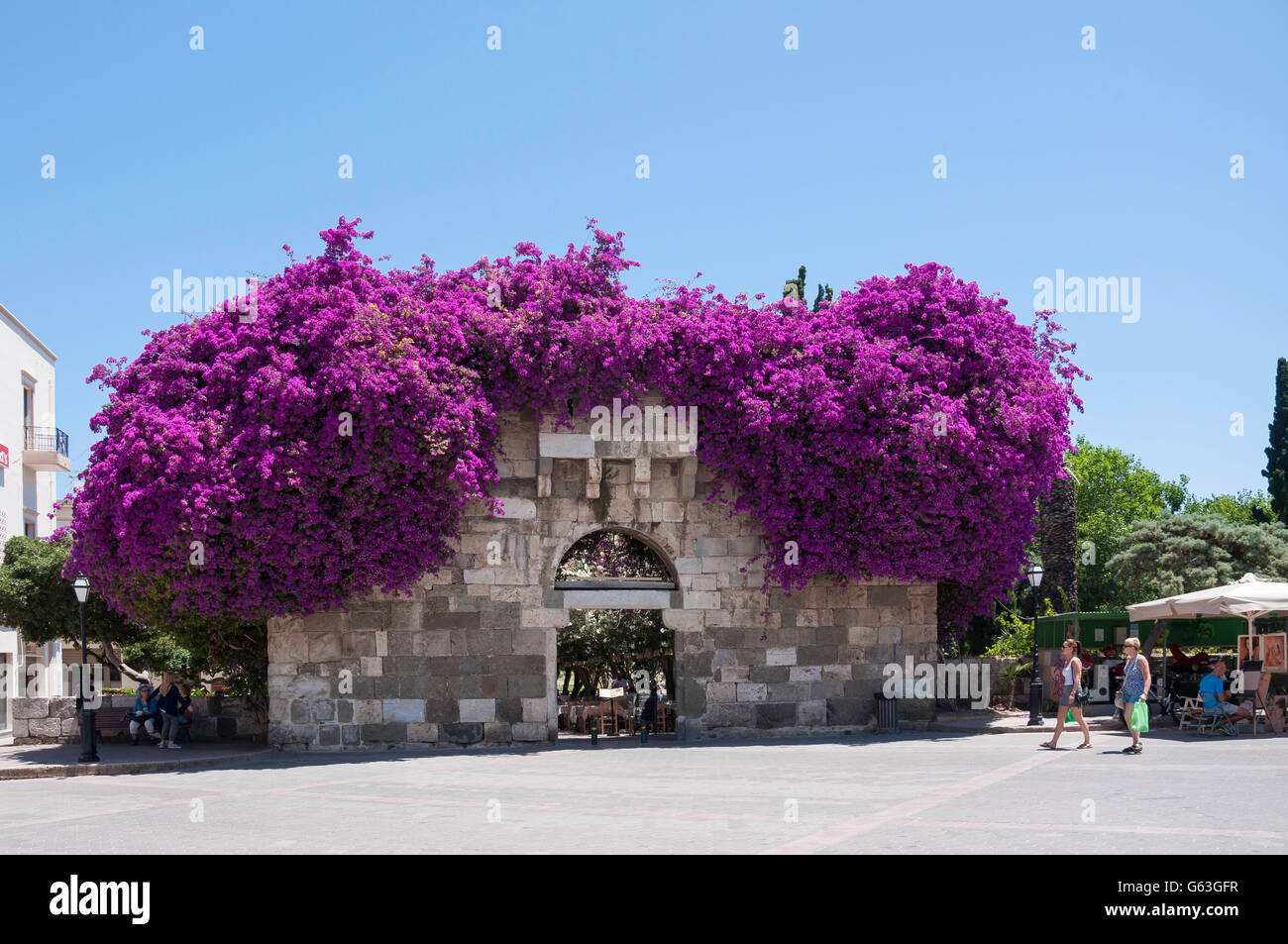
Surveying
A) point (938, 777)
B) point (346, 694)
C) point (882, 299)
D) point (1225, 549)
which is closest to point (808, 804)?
point (938, 777)

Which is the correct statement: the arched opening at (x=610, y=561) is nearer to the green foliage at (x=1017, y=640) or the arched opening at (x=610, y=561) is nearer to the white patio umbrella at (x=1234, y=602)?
the white patio umbrella at (x=1234, y=602)

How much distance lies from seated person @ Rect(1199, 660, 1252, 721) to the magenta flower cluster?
3617mm

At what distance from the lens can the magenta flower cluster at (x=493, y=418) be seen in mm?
17125

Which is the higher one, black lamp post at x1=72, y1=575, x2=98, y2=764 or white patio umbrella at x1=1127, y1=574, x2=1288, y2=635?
white patio umbrella at x1=1127, y1=574, x2=1288, y2=635

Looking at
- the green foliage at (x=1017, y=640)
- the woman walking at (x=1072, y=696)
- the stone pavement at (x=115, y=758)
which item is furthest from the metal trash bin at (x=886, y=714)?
the stone pavement at (x=115, y=758)

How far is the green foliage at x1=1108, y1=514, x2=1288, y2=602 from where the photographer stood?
111 feet

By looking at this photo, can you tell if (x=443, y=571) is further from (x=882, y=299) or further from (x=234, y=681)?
(x=882, y=299)

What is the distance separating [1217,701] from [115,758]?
52.2 feet

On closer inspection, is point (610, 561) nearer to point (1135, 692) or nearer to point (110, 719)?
point (110, 719)

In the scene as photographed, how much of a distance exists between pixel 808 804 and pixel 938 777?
2.73 metres

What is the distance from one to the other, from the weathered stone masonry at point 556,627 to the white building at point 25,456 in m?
14.7

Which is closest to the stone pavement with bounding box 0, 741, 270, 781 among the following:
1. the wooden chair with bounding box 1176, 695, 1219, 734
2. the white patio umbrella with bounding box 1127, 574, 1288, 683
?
the wooden chair with bounding box 1176, 695, 1219, 734

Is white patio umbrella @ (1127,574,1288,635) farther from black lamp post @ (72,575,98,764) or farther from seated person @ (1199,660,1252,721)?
black lamp post @ (72,575,98,764)

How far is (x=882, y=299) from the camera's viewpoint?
20172 mm
